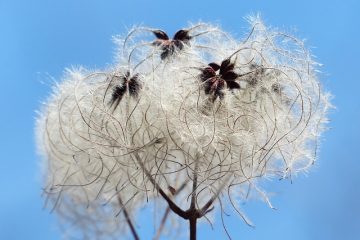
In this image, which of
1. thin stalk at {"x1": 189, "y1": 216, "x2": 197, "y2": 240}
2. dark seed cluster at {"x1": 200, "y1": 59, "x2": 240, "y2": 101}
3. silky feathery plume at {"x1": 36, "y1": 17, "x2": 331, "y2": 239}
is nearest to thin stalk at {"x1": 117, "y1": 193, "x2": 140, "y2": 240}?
silky feathery plume at {"x1": 36, "y1": 17, "x2": 331, "y2": 239}

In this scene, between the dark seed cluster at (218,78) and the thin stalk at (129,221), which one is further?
the thin stalk at (129,221)

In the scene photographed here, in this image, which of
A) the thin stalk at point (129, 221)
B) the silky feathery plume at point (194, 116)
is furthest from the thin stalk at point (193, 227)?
the thin stalk at point (129, 221)

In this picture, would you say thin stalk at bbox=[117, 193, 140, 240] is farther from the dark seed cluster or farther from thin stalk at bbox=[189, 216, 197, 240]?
the dark seed cluster

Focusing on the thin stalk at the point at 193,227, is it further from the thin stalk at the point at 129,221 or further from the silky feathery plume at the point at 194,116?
the thin stalk at the point at 129,221

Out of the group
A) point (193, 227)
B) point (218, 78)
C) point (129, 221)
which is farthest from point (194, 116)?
point (129, 221)

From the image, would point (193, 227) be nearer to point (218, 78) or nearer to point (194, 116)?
point (194, 116)

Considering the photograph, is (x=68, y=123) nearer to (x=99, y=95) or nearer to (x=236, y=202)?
(x=99, y=95)

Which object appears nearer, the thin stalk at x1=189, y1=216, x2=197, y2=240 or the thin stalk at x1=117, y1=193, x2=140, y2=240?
the thin stalk at x1=189, y1=216, x2=197, y2=240

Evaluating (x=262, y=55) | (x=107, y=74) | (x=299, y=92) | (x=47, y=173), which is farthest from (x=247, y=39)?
(x=47, y=173)

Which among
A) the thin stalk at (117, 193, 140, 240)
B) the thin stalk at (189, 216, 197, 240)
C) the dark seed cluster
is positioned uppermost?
the dark seed cluster
